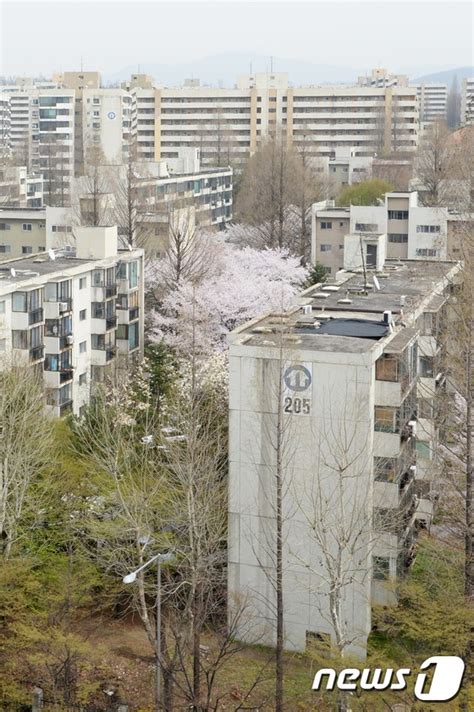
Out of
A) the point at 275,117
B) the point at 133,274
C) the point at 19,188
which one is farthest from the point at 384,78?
the point at 133,274

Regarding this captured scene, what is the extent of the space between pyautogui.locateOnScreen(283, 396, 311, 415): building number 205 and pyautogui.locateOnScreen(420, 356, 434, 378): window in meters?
4.90

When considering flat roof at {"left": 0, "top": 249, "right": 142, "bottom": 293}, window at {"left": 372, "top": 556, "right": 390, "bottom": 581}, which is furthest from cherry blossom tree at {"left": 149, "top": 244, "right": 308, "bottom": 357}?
window at {"left": 372, "top": 556, "right": 390, "bottom": 581}

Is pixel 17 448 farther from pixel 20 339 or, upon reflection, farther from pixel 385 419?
pixel 20 339

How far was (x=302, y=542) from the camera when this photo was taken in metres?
17.0

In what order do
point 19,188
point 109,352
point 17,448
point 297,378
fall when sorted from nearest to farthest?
1. point 297,378
2. point 17,448
3. point 109,352
4. point 19,188

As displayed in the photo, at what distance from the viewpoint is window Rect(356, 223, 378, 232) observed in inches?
1564

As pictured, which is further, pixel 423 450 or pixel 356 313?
pixel 423 450

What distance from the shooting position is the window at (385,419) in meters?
17.3

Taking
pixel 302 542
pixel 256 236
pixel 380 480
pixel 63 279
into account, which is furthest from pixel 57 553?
pixel 256 236

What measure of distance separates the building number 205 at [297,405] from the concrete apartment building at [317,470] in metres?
0.02

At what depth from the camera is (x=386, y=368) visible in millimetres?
17312

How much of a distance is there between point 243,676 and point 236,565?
175 centimetres
